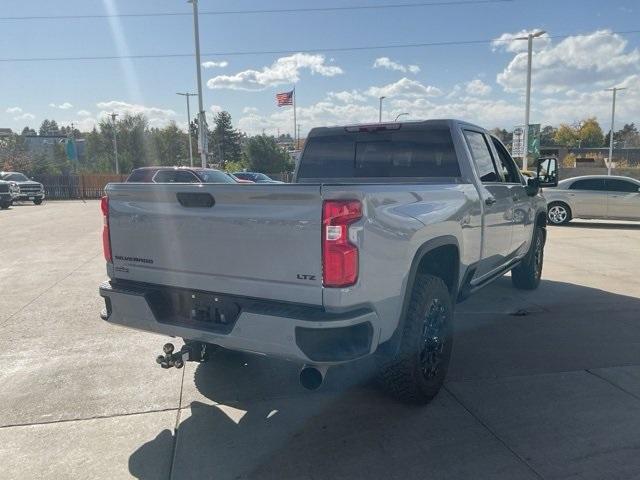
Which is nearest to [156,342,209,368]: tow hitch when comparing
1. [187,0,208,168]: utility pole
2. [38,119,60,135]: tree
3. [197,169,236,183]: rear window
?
[197,169,236,183]: rear window

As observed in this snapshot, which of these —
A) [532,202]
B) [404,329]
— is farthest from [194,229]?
[532,202]

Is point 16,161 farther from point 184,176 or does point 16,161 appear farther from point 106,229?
point 106,229

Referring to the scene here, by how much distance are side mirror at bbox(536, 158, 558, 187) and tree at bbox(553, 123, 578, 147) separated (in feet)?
322

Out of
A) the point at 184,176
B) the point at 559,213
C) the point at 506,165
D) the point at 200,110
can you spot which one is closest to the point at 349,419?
the point at 506,165

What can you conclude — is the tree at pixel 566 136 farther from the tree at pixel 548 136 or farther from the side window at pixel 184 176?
the side window at pixel 184 176

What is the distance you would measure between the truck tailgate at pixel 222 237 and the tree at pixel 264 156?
48.4 meters

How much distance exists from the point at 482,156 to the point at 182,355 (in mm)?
3279

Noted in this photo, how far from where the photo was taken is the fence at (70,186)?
122ft

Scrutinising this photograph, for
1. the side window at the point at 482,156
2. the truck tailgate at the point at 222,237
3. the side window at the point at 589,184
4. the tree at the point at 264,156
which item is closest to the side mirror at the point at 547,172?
the side window at the point at 482,156

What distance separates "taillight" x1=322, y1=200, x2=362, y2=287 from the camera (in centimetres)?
266

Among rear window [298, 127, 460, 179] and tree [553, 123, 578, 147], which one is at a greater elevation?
tree [553, 123, 578, 147]

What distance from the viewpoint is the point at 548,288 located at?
720 centimetres

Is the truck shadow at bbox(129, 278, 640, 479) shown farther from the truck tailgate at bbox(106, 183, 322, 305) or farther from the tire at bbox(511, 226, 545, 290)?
the tire at bbox(511, 226, 545, 290)

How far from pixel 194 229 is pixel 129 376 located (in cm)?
186
